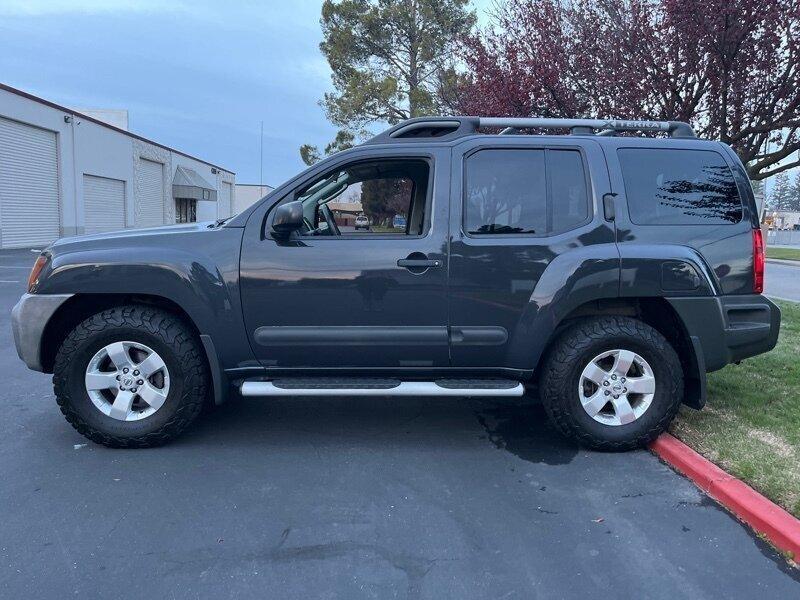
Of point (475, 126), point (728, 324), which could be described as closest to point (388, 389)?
point (475, 126)

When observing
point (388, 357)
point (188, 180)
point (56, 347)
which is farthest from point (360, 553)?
point (188, 180)

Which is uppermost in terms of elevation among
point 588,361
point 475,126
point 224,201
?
point 224,201

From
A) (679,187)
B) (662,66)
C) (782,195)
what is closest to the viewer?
(679,187)

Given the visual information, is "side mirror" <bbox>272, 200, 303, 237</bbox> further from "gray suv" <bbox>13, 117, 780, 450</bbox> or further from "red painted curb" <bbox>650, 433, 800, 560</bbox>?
"red painted curb" <bbox>650, 433, 800, 560</bbox>

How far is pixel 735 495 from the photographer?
3375 millimetres

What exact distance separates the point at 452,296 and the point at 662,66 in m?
6.50

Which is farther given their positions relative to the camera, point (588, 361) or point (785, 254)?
point (785, 254)

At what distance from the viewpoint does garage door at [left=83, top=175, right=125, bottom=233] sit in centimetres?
2864

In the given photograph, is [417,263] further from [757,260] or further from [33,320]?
[33,320]

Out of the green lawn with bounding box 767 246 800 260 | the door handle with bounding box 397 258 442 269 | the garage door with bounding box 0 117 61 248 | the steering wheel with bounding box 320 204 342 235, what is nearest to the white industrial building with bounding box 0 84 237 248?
the garage door with bounding box 0 117 61 248

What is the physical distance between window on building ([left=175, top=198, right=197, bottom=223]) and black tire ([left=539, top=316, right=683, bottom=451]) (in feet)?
129

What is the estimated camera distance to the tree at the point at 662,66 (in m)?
7.90

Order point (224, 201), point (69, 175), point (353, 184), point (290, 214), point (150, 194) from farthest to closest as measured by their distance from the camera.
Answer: point (224, 201)
point (150, 194)
point (69, 175)
point (353, 184)
point (290, 214)

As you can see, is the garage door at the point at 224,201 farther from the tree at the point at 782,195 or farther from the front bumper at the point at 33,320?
the tree at the point at 782,195
